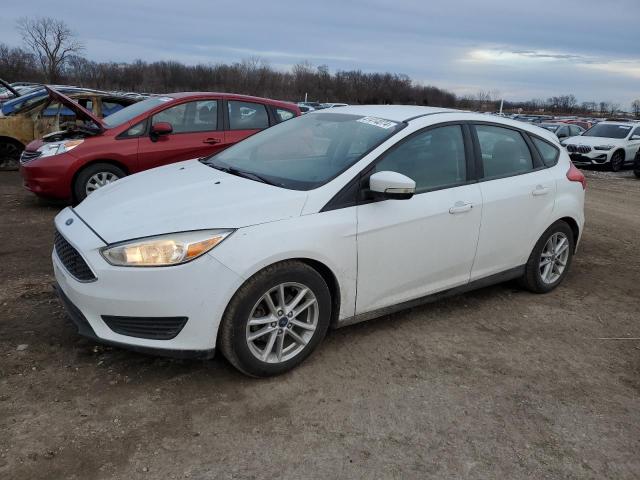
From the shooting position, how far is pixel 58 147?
7.18 meters

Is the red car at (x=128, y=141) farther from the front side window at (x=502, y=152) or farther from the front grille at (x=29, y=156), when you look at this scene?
the front side window at (x=502, y=152)

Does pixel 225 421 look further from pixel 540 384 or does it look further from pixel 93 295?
pixel 540 384

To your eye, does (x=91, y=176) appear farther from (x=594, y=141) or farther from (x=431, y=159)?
(x=594, y=141)

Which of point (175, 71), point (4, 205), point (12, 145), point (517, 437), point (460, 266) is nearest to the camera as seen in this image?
point (517, 437)

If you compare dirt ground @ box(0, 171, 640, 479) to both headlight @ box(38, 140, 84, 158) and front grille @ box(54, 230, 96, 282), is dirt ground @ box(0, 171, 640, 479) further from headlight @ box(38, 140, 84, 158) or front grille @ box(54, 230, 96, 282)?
headlight @ box(38, 140, 84, 158)

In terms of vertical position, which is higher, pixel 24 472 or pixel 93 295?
pixel 93 295

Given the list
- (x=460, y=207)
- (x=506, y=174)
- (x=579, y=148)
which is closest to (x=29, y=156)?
(x=460, y=207)

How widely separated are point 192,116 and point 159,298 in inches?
207

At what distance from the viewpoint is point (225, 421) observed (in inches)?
114

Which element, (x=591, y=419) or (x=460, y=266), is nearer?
(x=591, y=419)

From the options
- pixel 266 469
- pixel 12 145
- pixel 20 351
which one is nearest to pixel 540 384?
pixel 266 469

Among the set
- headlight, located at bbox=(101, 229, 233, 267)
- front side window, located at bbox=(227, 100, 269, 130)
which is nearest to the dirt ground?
headlight, located at bbox=(101, 229, 233, 267)

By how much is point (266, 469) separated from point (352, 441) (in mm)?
465

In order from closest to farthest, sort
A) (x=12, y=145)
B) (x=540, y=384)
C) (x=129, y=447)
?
(x=129, y=447) < (x=540, y=384) < (x=12, y=145)
